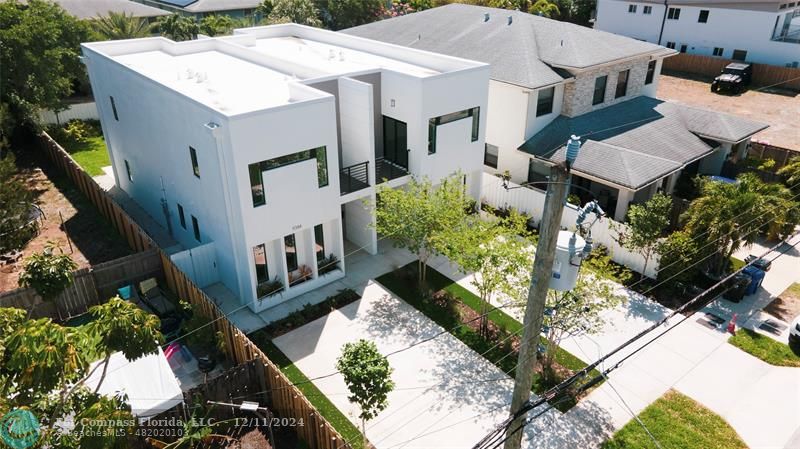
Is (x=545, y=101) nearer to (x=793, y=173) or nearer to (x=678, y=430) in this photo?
(x=793, y=173)

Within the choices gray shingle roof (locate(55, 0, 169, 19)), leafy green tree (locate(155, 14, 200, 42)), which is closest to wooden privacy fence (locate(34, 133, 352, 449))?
leafy green tree (locate(155, 14, 200, 42))

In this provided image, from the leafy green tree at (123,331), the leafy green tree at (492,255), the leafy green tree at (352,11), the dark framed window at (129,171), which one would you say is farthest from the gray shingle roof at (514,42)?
the leafy green tree at (352,11)

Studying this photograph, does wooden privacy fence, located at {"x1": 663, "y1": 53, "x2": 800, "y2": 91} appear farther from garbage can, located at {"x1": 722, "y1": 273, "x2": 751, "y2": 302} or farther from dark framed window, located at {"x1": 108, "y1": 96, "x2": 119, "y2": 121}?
dark framed window, located at {"x1": 108, "y1": 96, "x2": 119, "y2": 121}

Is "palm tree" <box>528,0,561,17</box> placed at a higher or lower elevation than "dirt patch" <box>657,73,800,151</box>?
higher

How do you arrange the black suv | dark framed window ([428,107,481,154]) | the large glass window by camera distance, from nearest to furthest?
1. the large glass window
2. dark framed window ([428,107,481,154])
3. the black suv

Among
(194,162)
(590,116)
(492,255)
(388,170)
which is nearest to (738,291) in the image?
(492,255)

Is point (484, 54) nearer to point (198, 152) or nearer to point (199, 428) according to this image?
point (198, 152)
